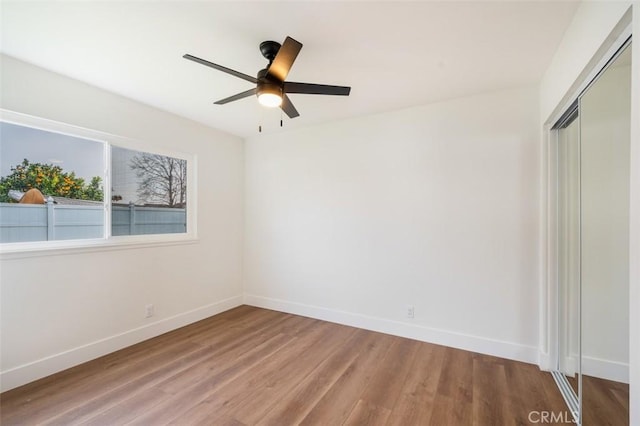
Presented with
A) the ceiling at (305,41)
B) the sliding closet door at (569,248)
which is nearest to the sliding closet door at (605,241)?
the sliding closet door at (569,248)

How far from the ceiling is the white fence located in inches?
47.1

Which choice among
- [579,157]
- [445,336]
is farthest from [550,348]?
[579,157]

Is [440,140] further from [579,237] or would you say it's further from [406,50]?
[579,237]

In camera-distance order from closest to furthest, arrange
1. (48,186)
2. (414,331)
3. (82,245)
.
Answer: (48,186), (82,245), (414,331)

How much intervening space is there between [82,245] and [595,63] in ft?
13.2

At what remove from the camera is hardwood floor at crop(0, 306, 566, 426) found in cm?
188

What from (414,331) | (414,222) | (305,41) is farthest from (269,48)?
(414,331)

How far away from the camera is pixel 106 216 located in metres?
2.82

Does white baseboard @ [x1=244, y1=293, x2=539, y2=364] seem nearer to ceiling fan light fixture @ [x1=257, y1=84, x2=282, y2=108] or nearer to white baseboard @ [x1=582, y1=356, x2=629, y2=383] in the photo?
white baseboard @ [x1=582, y1=356, x2=629, y2=383]

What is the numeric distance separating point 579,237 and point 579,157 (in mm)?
575

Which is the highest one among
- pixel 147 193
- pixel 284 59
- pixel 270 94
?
pixel 284 59

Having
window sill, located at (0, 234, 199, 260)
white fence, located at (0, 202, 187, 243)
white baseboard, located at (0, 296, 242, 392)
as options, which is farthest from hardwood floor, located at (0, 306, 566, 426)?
white fence, located at (0, 202, 187, 243)

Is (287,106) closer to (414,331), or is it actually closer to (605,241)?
(605,241)

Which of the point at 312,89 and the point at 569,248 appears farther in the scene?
the point at 569,248
